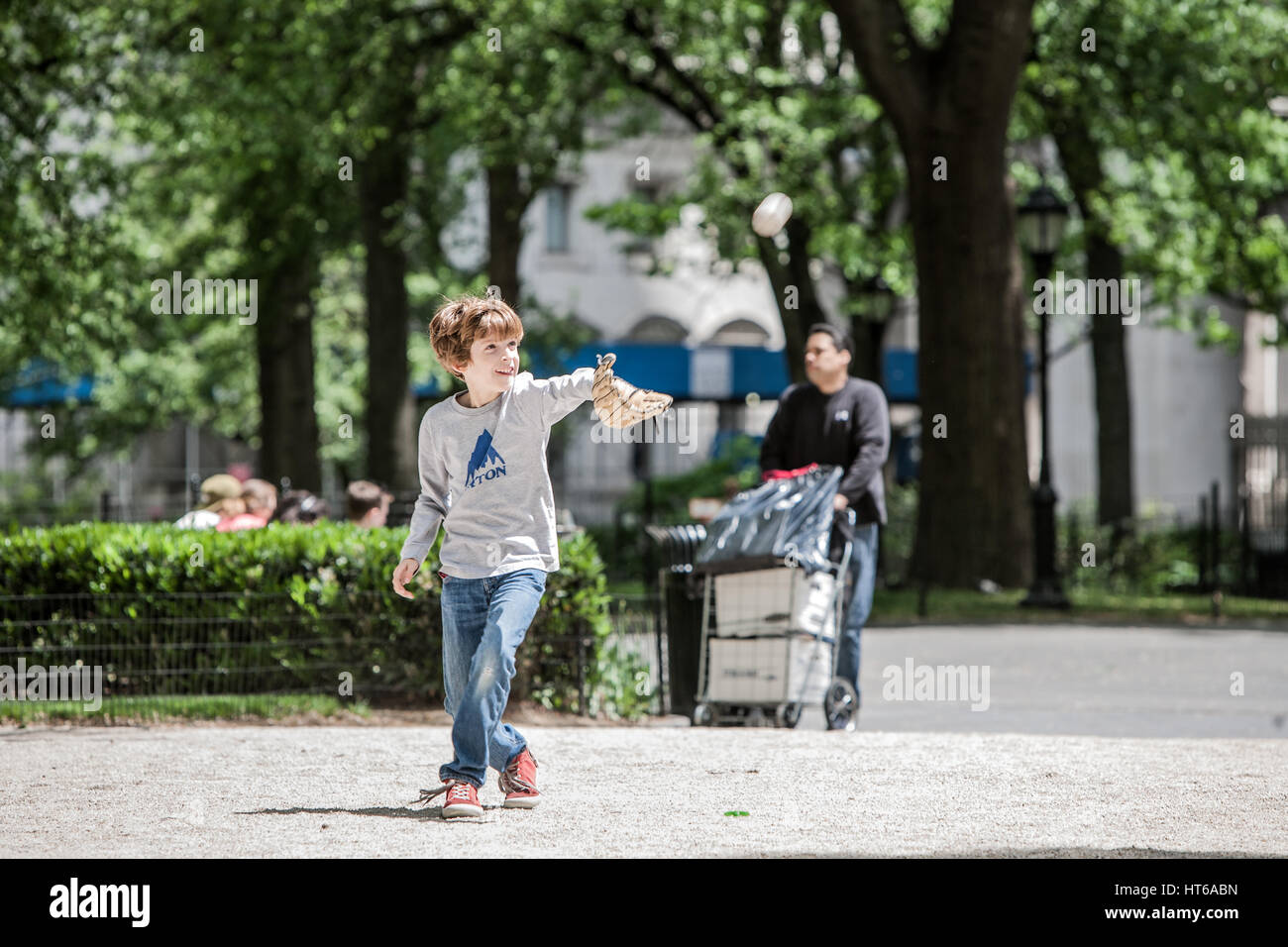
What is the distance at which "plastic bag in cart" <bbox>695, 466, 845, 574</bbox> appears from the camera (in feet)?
29.3

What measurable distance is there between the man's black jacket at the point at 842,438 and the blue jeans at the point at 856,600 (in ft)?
0.41

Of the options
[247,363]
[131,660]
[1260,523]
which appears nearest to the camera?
[131,660]

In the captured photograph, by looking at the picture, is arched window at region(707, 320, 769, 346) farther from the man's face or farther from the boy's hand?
the boy's hand

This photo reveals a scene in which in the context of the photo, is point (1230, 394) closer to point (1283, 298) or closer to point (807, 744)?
point (1283, 298)

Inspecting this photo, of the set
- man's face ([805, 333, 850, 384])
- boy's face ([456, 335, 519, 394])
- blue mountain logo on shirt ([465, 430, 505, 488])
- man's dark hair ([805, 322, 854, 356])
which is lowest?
blue mountain logo on shirt ([465, 430, 505, 488])

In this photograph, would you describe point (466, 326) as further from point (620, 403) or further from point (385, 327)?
point (385, 327)

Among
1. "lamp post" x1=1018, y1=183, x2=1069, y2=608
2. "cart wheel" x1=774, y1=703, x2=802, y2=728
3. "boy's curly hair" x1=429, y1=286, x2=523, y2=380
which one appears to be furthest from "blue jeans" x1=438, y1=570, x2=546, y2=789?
"lamp post" x1=1018, y1=183, x2=1069, y2=608

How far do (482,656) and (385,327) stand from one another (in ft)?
54.8

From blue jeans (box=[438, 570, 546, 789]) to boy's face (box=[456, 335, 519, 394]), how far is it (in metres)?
0.67

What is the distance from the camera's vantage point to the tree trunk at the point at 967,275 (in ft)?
59.3
